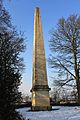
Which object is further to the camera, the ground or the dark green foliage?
the ground

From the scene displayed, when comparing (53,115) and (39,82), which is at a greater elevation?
(39,82)

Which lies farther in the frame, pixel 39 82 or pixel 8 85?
pixel 39 82

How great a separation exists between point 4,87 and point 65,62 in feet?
61.4

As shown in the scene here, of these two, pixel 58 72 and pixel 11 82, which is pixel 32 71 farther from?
pixel 11 82

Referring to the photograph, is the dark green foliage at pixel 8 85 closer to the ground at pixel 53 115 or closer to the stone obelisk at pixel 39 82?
the ground at pixel 53 115

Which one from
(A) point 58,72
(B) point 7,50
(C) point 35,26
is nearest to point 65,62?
(A) point 58,72

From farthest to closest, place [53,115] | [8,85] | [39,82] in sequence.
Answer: [39,82] → [53,115] → [8,85]

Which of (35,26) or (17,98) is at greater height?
(35,26)

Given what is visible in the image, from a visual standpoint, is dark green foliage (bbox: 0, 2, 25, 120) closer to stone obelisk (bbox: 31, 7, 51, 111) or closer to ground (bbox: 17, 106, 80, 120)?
ground (bbox: 17, 106, 80, 120)

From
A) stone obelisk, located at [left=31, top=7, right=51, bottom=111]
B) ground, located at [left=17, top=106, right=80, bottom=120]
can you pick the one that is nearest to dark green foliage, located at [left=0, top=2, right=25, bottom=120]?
ground, located at [left=17, top=106, right=80, bottom=120]

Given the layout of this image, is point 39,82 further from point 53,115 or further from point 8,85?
point 8,85

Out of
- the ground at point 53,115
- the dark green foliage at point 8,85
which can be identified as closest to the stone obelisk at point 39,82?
the ground at point 53,115

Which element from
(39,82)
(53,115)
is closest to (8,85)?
(53,115)

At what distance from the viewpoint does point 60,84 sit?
24.6m
